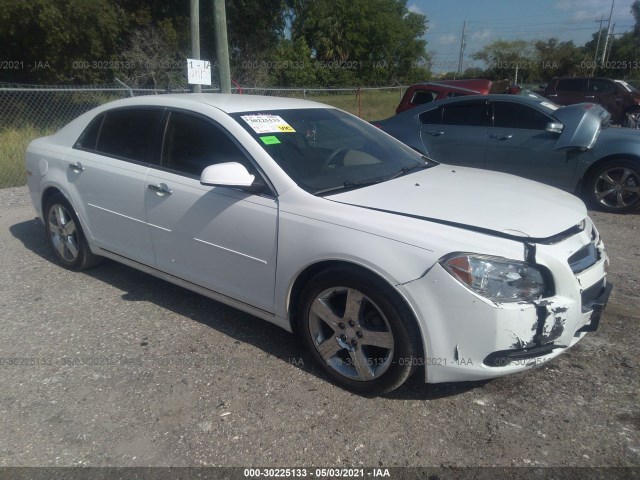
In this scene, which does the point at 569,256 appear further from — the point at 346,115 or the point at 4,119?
the point at 4,119

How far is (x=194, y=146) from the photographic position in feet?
12.2

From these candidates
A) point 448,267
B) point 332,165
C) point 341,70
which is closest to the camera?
point 448,267

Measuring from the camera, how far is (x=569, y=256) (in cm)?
272

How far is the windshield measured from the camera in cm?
333

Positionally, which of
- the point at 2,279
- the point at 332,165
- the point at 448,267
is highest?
the point at 332,165

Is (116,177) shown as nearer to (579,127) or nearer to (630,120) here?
(579,127)

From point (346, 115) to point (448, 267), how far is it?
2.17m

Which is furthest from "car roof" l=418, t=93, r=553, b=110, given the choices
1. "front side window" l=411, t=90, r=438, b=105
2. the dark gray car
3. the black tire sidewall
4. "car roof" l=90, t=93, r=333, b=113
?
the black tire sidewall

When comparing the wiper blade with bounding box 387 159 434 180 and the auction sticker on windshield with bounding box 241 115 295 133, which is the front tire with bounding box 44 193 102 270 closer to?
the auction sticker on windshield with bounding box 241 115 295 133

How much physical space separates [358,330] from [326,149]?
4.40 feet

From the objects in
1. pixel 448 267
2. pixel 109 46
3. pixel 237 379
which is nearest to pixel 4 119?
pixel 109 46

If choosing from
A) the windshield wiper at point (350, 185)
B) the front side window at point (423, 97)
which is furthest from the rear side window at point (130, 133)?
the front side window at point (423, 97)

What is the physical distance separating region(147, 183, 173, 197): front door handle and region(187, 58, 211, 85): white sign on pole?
17.2ft

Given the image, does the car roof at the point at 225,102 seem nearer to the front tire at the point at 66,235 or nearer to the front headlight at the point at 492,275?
the front tire at the point at 66,235
